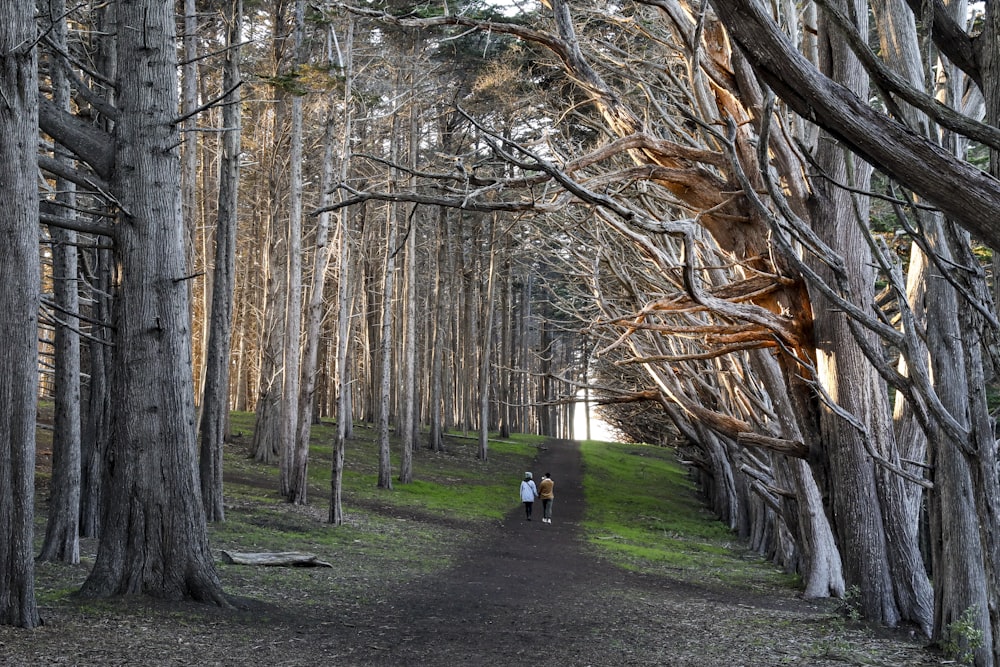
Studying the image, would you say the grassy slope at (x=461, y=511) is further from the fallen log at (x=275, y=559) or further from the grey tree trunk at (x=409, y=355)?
the fallen log at (x=275, y=559)

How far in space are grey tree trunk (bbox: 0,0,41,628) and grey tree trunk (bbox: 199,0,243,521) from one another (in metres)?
9.36

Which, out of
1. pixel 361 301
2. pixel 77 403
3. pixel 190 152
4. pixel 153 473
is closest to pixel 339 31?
pixel 190 152

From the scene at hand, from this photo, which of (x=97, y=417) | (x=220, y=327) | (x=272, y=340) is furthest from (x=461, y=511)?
(x=97, y=417)

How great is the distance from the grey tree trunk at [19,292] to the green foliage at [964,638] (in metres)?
7.33

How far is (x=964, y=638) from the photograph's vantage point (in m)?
7.86

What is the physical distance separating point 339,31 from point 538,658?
19495mm

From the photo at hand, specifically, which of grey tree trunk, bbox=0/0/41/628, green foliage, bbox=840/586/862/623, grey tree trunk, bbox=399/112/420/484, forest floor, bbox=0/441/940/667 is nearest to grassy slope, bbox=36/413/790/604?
forest floor, bbox=0/441/940/667

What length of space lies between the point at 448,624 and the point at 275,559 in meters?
4.07

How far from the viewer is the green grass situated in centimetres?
1842

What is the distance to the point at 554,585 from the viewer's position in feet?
46.7

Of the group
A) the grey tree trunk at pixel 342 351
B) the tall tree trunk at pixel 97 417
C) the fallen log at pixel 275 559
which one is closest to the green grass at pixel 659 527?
the grey tree trunk at pixel 342 351

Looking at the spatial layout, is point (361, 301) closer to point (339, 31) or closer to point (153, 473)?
point (339, 31)

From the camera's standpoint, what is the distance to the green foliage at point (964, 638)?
24.7ft

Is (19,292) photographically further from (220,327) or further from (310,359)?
(310,359)
